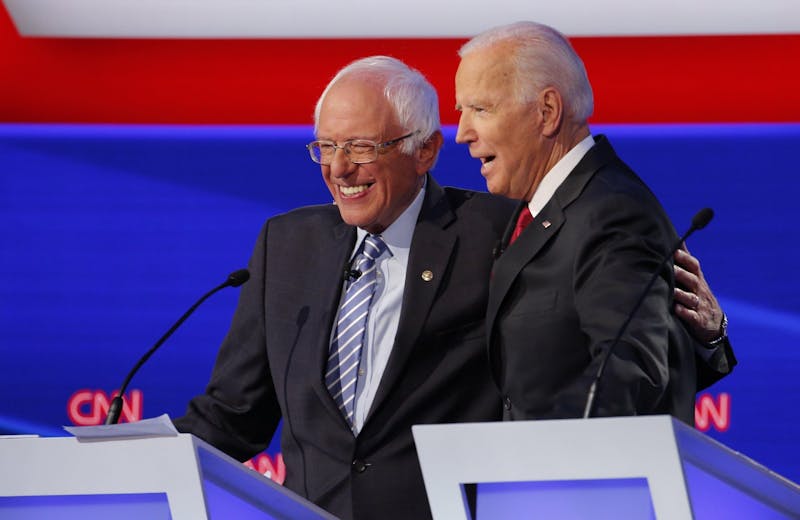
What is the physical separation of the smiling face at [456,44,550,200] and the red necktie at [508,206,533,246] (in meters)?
0.04

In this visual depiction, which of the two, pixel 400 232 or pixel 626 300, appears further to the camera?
pixel 400 232

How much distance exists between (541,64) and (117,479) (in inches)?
45.9

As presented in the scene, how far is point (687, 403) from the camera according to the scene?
2416 millimetres

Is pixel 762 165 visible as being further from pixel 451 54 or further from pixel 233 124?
pixel 233 124

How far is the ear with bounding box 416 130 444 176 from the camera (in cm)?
287

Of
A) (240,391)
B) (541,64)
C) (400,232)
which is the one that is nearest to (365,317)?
(400,232)

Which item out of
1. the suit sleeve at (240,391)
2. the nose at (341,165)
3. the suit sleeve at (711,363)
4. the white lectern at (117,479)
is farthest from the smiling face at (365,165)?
the white lectern at (117,479)

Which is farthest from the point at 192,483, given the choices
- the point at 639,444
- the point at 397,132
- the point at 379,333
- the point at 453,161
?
the point at 453,161

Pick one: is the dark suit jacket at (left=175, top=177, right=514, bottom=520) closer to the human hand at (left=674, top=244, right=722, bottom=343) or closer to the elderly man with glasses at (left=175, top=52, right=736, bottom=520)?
the elderly man with glasses at (left=175, top=52, right=736, bottom=520)

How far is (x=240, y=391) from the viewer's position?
9.37ft

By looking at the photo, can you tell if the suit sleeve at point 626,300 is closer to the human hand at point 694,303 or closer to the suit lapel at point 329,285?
the human hand at point 694,303

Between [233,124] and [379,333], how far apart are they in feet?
4.11

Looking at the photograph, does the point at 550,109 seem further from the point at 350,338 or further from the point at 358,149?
the point at 350,338

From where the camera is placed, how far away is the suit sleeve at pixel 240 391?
285cm
